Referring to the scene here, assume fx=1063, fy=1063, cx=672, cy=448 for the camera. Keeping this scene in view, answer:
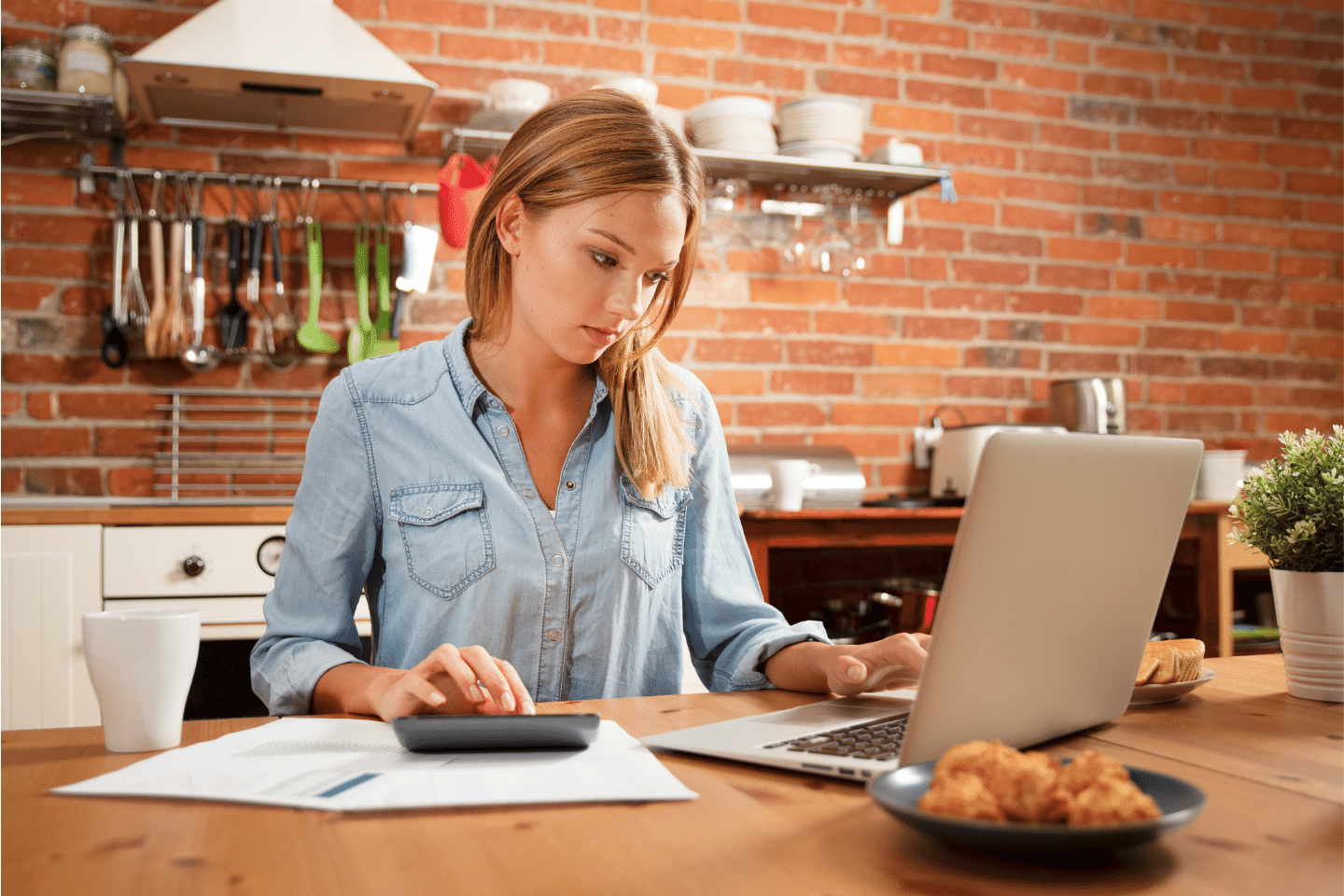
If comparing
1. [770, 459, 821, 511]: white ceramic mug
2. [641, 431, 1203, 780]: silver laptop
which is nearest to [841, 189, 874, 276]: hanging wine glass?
[770, 459, 821, 511]: white ceramic mug

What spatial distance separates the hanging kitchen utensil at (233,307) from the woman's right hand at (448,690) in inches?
74.2

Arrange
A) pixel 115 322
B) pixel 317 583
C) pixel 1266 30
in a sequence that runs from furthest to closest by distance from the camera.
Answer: pixel 1266 30
pixel 115 322
pixel 317 583

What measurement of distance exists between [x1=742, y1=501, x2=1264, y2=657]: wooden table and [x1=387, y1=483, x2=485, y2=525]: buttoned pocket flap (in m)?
1.16

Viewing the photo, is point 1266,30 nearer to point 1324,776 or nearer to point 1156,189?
point 1156,189

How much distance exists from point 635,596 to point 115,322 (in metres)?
1.85

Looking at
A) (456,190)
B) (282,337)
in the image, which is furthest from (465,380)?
(282,337)

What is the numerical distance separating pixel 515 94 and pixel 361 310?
652 millimetres

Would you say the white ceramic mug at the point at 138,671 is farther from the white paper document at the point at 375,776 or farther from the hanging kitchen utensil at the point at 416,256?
the hanging kitchen utensil at the point at 416,256

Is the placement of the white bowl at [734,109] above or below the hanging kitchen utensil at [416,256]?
above

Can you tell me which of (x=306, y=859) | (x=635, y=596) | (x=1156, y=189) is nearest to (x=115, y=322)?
(x=635, y=596)

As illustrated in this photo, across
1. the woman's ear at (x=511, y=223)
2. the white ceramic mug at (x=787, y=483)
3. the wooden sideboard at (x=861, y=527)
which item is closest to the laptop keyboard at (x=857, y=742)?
the woman's ear at (x=511, y=223)

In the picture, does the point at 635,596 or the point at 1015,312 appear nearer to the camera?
the point at 635,596

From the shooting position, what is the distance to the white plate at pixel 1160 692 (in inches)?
35.8

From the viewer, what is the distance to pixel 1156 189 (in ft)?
10.9
